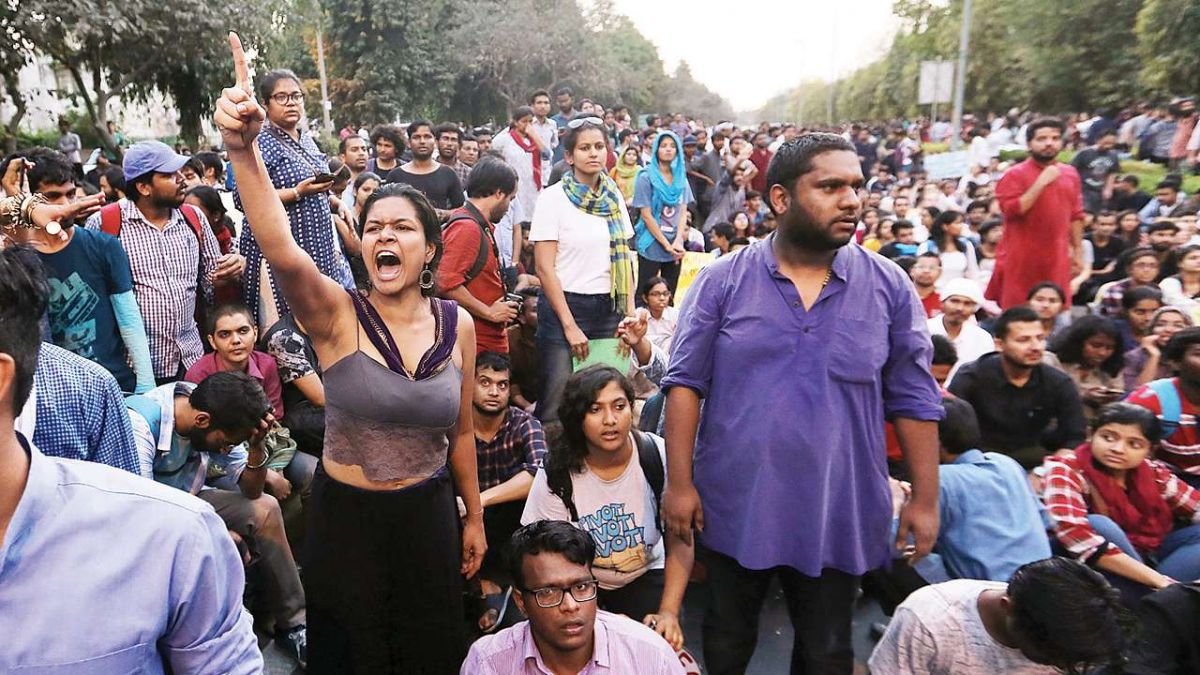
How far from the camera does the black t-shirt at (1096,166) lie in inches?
417

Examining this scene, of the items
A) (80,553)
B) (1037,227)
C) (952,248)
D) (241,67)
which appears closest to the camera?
(80,553)

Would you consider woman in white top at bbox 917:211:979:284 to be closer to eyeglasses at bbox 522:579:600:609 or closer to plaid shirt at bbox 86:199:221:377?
eyeglasses at bbox 522:579:600:609

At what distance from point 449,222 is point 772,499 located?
8.76ft

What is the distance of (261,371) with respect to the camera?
3.91m

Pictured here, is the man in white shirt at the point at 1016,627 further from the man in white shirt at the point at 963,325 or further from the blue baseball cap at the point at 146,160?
the blue baseball cap at the point at 146,160

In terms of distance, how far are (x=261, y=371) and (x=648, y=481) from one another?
1945mm

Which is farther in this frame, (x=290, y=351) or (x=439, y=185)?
(x=439, y=185)

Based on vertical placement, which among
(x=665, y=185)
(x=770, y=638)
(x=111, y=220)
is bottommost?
(x=770, y=638)

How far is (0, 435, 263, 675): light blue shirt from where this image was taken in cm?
114

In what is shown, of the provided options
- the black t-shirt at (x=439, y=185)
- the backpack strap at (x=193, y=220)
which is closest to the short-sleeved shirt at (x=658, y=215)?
the black t-shirt at (x=439, y=185)

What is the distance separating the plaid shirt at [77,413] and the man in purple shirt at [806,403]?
1.56 metres

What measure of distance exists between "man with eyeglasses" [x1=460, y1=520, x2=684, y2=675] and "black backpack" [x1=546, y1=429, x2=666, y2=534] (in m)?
0.66

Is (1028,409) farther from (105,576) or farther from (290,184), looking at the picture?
(105,576)

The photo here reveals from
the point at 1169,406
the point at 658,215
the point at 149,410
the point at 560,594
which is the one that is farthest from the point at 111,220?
the point at 1169,406
